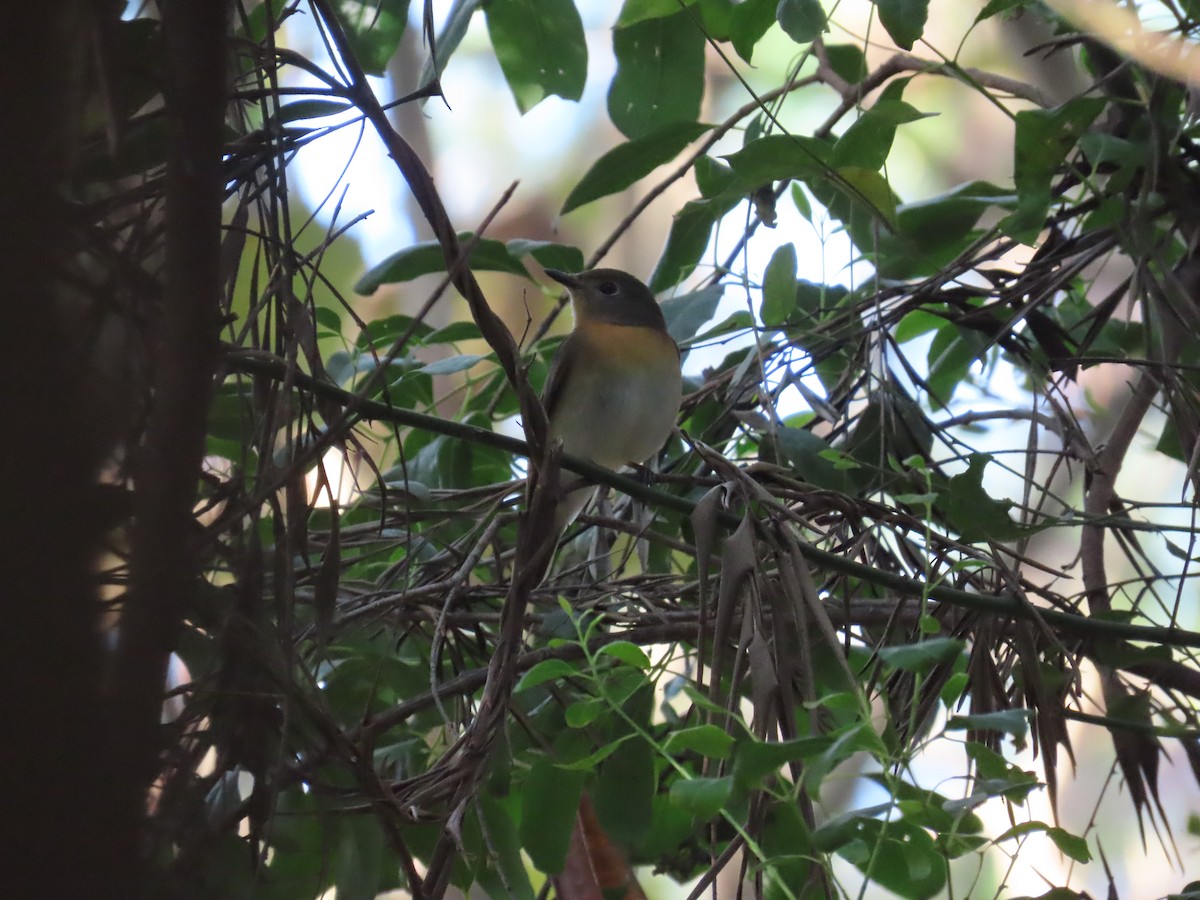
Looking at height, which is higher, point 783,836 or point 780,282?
point 780,282

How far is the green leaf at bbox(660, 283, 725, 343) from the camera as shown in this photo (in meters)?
2.85

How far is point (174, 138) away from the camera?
3.04 feet

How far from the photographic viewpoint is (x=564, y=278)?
3.41 meters

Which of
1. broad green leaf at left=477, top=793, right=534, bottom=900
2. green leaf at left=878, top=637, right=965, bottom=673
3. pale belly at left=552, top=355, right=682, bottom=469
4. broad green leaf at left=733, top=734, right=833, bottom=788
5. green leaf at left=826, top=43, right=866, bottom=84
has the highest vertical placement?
green leaf at left=826, top=43, right=866, bottom=84

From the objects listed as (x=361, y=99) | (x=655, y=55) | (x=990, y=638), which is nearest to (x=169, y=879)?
(x=361, y=99)

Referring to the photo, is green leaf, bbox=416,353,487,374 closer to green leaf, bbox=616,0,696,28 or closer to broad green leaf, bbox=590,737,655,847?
green leaf, bbox=616,0,696,28

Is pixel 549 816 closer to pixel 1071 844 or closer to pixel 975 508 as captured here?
pixel 1071 844

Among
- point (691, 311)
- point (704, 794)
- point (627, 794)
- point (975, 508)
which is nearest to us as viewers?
point (704, 794)

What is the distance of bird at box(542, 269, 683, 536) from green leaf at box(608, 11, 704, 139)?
1.72ft

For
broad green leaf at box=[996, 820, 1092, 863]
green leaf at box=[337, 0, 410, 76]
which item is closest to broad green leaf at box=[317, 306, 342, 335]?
green leaf at box=[337, 0, 410, 76]

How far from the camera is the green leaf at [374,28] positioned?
7.11ft

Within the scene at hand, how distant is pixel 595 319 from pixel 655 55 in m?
1.01

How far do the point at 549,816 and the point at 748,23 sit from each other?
1678 mm

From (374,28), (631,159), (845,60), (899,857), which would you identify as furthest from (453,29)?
(899,857)
